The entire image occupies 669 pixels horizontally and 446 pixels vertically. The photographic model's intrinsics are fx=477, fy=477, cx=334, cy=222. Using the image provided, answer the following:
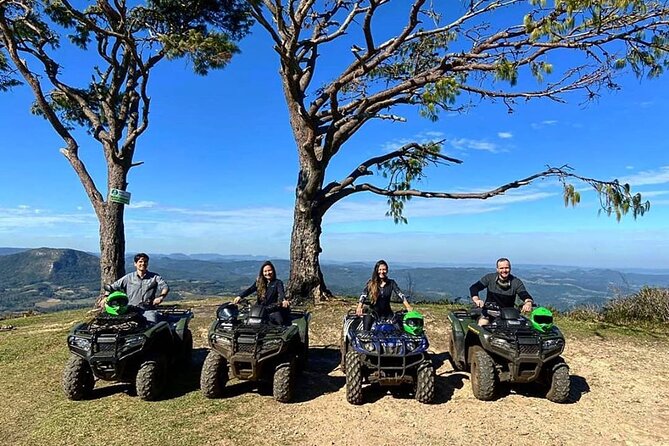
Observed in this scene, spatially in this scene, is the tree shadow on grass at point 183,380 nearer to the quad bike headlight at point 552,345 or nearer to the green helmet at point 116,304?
the green helmet at point 116,304

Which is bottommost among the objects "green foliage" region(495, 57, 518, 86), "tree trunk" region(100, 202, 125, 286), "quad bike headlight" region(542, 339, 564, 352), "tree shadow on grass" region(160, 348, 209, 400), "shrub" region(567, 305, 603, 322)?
"tree shadow on grass" region(160, 348, 209, 400)

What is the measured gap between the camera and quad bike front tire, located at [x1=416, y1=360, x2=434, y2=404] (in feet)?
18.7

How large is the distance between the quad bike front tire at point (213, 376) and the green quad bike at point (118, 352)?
2.00ft

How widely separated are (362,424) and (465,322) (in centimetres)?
238

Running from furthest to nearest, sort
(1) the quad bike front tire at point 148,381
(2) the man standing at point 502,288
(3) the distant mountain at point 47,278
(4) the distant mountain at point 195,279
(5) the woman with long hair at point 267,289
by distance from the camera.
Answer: (3) the distant mountain at point 47,278, (4) the distant mountain at point 195,279, (5) the woman with long hair at point 267,289, (2) the man standing at point 502,288, (1) the quad bike front tire at point 148,381

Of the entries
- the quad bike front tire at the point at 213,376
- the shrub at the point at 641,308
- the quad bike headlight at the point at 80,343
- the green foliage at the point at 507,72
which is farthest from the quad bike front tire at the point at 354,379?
the shrub at the point at 641,308

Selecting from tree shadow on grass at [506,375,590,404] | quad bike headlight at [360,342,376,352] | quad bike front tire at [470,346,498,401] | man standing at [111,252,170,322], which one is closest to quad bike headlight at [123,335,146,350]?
man standing at [111,252,170,322]

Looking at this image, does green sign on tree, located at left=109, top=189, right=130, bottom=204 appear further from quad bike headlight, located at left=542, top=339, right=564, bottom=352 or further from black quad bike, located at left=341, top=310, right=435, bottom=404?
quad bike headlight, located at left=542, top=339, right=564, bottom=352

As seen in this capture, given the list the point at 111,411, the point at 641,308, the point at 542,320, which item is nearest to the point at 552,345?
the point at 542,320

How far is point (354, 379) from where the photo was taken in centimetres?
572

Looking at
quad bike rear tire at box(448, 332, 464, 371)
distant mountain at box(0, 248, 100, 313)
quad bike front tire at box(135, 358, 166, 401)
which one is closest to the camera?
quad bike front tire at box(135, 358, 166, 401)

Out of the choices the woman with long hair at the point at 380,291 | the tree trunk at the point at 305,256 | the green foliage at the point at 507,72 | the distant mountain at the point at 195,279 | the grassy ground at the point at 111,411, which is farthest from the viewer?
the distant mountain at the point at 195,279

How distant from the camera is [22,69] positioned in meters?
11.0

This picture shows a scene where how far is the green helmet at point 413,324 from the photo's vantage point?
600 cm
